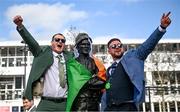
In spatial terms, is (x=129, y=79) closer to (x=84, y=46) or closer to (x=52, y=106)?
(x=84, y=46)

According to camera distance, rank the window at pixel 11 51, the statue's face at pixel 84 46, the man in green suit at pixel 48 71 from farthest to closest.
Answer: the window at pixel 11 51, the man in green suit at pixel 48 71, the statue's face at pixel 84 46

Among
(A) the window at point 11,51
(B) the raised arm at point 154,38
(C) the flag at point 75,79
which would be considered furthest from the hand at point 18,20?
(A) the window at point 11,51

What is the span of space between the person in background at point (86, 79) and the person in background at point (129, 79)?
0.41ft

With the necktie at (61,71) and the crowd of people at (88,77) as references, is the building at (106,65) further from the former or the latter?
the crowd of people at (88,77)

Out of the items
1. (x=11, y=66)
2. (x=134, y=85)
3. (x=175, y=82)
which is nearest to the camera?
(x=134, y=85)

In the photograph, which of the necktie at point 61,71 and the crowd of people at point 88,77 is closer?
the crowd of people at point 88,77

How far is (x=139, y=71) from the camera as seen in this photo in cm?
476

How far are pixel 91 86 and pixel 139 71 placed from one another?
24.7 inches

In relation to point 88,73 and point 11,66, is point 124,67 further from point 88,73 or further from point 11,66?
point 11,66

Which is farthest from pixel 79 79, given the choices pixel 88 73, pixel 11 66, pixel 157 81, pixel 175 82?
pixel 11 66

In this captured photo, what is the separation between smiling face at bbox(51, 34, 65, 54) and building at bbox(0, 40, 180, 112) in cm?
2592

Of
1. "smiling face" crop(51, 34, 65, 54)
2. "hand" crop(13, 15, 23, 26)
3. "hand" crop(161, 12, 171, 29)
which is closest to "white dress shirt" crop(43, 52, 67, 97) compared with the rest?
"smiling face" crop(51, 34, 65, 54)

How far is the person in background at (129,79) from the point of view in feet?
15.4

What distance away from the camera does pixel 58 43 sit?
17.8ft
